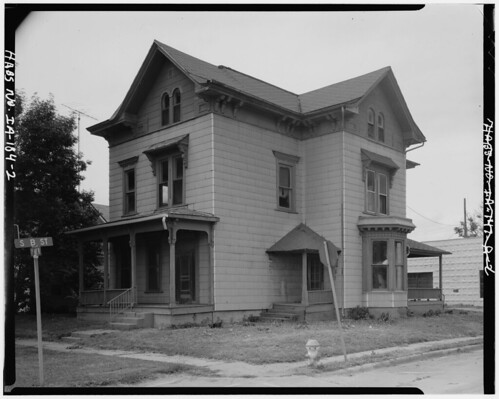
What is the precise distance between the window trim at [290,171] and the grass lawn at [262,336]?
194 inches

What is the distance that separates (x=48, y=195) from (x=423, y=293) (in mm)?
17314

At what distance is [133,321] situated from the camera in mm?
20875

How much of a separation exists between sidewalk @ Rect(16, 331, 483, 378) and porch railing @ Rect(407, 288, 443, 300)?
34.7 ft

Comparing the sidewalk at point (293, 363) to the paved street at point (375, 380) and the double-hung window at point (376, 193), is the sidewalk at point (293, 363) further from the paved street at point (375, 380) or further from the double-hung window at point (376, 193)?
the double-hung window at point (376, 193)

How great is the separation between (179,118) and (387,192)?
9633 mm

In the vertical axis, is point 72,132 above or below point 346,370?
above

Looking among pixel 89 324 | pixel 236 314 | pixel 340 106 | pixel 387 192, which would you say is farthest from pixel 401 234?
pixel 89 324

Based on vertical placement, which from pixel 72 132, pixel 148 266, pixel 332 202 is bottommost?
pixel 148 266

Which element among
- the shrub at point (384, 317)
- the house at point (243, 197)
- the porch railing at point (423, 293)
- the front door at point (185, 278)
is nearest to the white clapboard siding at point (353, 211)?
the house at point (243, 197)

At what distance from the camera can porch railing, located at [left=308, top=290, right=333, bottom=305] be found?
23352mm

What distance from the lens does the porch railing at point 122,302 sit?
73.5 ft

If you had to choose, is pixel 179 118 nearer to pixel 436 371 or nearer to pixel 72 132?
pixel 72 132

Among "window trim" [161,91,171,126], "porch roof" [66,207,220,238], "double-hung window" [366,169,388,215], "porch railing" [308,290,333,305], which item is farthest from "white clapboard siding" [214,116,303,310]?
"double-hung window" [366,169,388,215]

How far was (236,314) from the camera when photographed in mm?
22531
